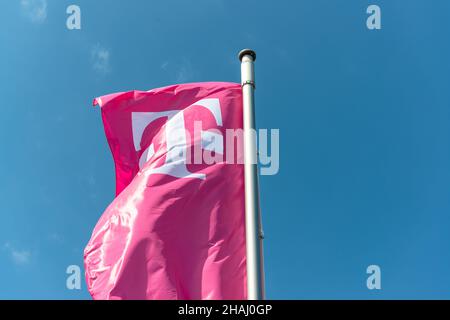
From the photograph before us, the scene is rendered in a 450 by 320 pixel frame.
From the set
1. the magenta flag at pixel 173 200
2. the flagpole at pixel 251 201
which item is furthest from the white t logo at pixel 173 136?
the flagpole at pixel 251 201

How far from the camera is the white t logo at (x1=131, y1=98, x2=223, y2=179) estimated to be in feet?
26.0

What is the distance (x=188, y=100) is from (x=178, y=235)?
2.74 meters

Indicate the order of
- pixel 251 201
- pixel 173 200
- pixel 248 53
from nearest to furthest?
pixel 251 201 < pixel 173 200 < pixel 248 53

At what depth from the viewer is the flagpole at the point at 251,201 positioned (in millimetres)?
6531

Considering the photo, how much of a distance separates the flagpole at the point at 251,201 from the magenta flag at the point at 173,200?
0.49 m

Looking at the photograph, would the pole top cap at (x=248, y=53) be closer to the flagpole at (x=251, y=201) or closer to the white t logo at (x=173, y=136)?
the flagpole at (x=251, y=201)

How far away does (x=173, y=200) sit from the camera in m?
7.64

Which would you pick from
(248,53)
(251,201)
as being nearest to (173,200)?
Answer: (251,201)

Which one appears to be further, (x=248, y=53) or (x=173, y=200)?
(x=248, y=53)

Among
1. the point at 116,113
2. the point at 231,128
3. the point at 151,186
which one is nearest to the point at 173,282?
the point at 151,186

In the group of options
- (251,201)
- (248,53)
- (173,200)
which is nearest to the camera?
(251,201)

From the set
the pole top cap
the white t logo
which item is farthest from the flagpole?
the white t logo

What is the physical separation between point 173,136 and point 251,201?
87.0 inches

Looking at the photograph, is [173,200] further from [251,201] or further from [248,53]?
[248,53]
